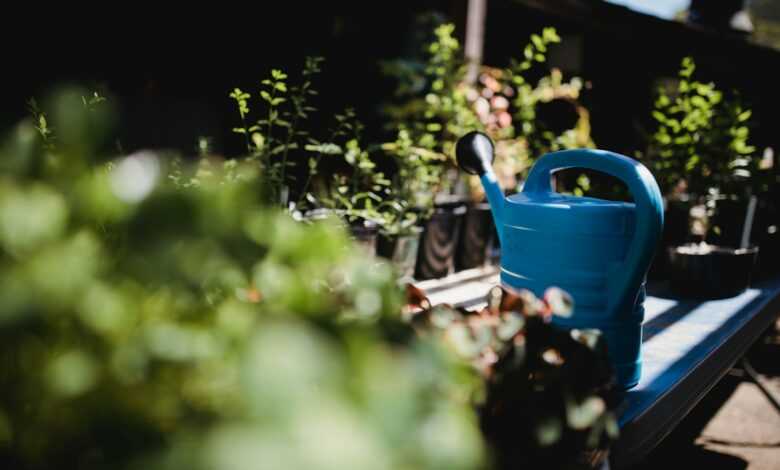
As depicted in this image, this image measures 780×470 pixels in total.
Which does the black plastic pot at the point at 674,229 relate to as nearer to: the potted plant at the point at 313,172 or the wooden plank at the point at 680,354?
the wooden plank at the point at 680,354

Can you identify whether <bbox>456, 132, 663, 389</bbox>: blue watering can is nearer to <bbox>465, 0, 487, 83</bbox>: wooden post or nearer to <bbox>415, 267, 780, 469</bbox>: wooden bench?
<bbox>415, 267, 780, 469</bbox>: wooden bench

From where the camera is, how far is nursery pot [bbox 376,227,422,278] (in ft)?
6.84

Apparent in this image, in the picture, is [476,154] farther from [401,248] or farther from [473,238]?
[473,238]

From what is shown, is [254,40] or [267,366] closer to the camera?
[267,366]

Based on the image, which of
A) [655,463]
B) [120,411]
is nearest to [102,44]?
[655,463]

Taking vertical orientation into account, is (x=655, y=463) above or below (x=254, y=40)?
below

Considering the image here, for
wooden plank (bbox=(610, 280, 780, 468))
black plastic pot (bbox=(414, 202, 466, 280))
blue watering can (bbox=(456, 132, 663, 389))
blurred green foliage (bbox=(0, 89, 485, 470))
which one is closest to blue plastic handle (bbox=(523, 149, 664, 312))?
blue watering can (bbox=(456, 132, 663, 389))

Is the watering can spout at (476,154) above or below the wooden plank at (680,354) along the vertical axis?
above

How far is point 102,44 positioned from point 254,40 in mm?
1051

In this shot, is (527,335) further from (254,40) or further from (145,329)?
(254,40)

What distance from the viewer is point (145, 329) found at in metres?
0.38

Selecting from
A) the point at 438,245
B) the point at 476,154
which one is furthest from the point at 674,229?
the point at 476,154

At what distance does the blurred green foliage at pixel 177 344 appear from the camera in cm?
32

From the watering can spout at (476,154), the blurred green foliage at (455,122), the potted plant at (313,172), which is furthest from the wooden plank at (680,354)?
the blurred green foliage at (455,122)
